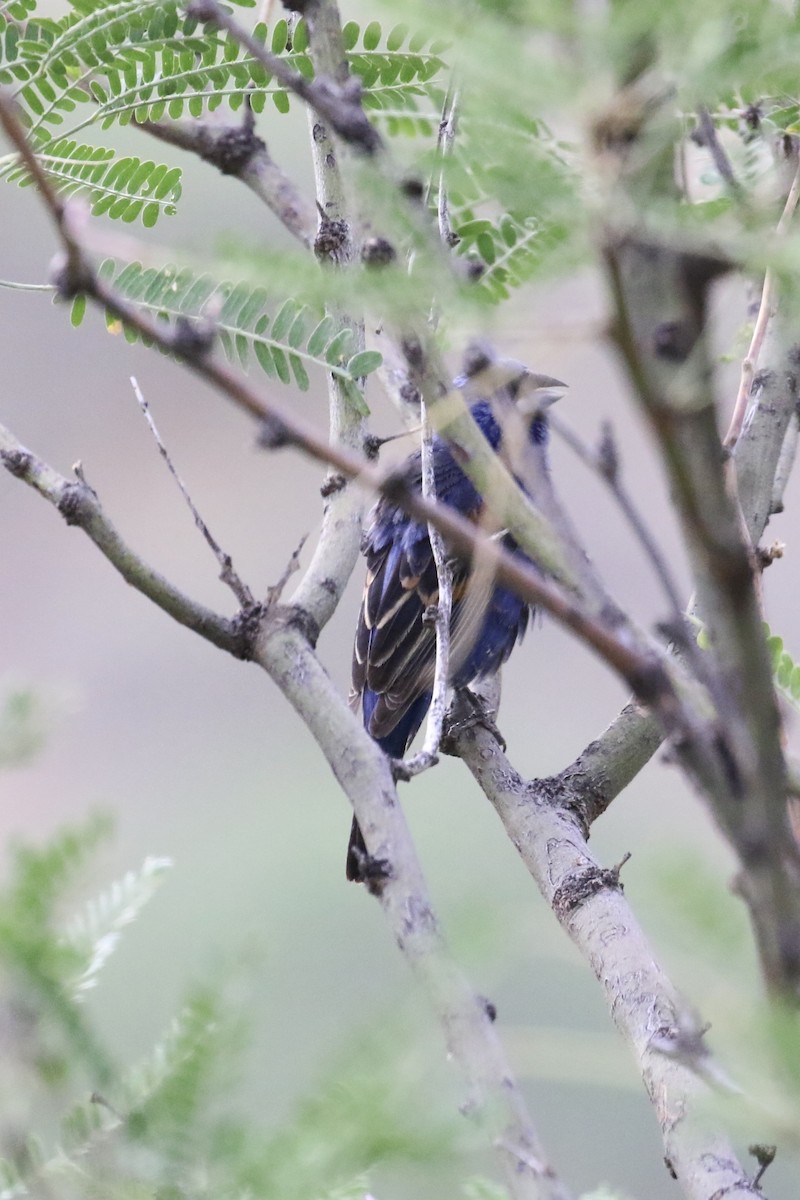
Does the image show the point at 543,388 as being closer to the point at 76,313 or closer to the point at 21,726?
the point at 76,313

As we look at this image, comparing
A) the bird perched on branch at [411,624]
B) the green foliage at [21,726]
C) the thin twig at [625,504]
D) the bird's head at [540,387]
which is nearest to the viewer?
the thin twig at [625,504]

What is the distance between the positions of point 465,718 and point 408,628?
0.49 meters

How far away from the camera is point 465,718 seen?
217cm

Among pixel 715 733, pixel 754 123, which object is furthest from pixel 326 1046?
pixel 754 123

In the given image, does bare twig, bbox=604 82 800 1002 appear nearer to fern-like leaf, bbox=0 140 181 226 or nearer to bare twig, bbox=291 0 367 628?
bare twig, bbox=291 0 367 628

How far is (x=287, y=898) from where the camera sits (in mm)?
4801

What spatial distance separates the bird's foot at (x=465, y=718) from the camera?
78.8 inches

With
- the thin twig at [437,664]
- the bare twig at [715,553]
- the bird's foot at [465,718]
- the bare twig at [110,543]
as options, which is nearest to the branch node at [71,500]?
the bare twig at [110,543]

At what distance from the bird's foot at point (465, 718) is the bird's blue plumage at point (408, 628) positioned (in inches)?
2.8

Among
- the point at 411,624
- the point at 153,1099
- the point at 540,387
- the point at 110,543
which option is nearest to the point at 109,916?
the point at 153,1099

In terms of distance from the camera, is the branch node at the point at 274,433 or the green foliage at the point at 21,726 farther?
the green foliage at the point at 21,726

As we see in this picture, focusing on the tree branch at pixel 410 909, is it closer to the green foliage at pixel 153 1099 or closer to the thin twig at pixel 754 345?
the green foliage at pixel 153 1099

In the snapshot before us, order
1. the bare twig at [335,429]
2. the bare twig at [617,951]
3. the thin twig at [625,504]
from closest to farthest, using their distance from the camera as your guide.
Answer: the thin twig at [625,504], the bare twig at [617,951], the bare twig at [335,429]

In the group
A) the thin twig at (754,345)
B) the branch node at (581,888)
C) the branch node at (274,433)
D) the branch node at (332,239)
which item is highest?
the branch node at (332,239)
